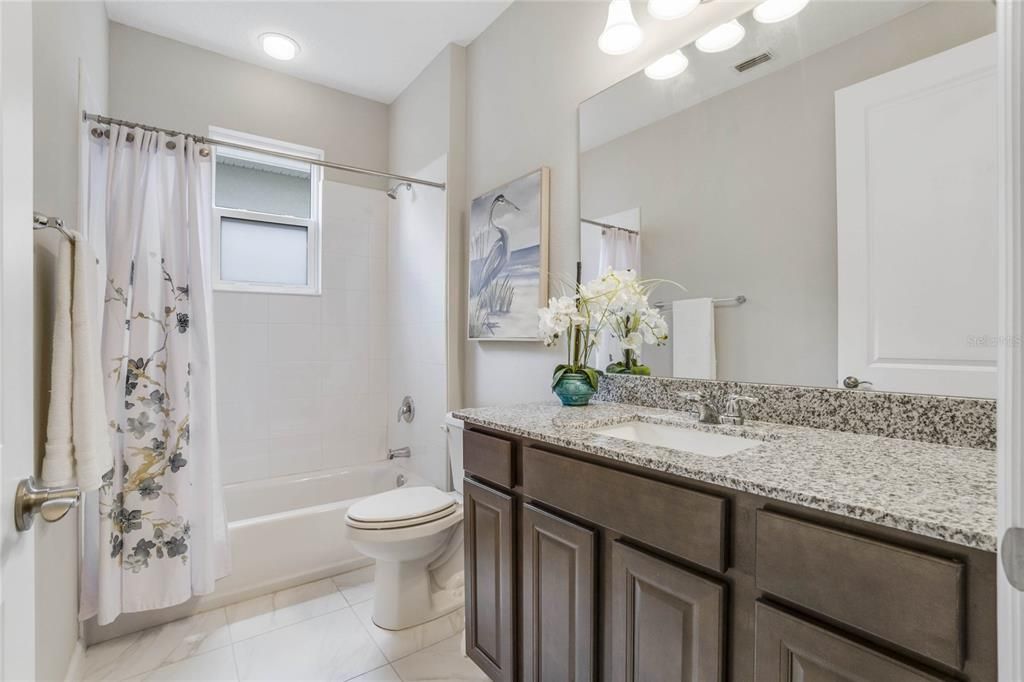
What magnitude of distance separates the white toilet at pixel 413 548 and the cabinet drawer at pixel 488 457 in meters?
0.45

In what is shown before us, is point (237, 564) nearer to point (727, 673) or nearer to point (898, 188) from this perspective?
point (727, 673)

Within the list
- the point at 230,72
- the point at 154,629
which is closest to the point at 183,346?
the point at 154,629

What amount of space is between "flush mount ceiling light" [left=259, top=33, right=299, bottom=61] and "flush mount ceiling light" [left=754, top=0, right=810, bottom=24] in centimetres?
222

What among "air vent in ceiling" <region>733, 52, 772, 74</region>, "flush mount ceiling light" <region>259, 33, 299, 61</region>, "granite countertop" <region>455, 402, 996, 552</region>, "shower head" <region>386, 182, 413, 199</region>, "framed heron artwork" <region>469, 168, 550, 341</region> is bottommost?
"granite countertop" <region>455, 402, 996, 552</region>

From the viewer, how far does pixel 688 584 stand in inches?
36.8

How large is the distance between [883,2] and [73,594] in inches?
113

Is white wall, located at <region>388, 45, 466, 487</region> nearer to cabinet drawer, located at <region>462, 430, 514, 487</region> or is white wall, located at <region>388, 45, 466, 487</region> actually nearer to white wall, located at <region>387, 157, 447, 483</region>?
white wall, located at <region>387, 157, 447, 483</region>

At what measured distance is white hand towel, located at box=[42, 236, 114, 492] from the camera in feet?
3.56

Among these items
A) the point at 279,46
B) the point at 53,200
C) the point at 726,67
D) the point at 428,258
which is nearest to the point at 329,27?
the point at 279,46

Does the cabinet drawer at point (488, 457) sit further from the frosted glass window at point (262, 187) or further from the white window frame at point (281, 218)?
the frosted glass window at point (262, 187)

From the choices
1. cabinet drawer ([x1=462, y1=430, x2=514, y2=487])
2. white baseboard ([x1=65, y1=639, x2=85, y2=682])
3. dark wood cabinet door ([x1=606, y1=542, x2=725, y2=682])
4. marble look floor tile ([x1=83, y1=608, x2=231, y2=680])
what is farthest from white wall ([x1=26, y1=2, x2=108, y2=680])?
dark wood cabinet door ([x1=606, y1=542, x2=725, y2=682])

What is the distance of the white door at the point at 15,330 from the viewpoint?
573 millimetres

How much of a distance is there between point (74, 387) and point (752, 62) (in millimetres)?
1928

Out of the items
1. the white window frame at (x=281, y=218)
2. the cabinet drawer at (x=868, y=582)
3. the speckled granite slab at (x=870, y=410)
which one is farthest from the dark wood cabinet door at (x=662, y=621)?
the white window frame at (x=281, y=218)
